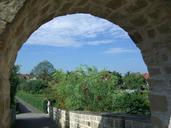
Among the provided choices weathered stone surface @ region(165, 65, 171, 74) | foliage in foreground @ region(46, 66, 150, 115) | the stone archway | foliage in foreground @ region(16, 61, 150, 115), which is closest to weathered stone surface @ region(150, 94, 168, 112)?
the stone archway

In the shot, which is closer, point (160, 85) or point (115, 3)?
point (115, 3)

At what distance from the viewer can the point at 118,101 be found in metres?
15.5

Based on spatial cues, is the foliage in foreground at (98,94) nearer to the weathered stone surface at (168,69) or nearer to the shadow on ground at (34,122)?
the shadow on ground at (34,122)

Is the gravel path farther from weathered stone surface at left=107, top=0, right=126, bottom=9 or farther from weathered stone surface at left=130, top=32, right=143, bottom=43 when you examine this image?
weathered stone surface at left=107, top=0, right=126, bottom=9

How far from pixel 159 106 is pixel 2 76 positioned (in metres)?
2.86

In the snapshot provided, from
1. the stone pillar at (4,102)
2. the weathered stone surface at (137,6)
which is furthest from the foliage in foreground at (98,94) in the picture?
the stone pillar at (4,102)

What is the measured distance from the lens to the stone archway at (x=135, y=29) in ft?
10.4

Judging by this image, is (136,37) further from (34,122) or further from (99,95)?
(34,122)

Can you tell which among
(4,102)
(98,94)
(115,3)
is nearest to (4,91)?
(4,102)

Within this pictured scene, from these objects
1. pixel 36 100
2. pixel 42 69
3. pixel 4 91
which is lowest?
pixel 36 100

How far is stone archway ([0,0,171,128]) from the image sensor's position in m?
3.18

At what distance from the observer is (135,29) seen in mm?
5359

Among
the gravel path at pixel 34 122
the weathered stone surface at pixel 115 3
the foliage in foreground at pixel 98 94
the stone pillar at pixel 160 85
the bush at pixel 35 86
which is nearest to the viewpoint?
the weathered stone surface at pixel 115 3

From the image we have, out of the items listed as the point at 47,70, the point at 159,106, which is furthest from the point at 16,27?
the point at 47,70
